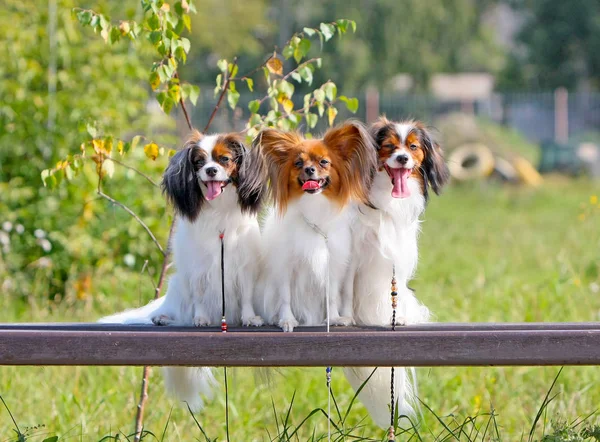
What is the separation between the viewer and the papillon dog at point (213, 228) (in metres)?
3.32

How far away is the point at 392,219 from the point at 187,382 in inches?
46.3

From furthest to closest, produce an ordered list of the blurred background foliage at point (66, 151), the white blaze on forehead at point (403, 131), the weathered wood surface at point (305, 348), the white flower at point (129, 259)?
the blurred background foliage at point (66, 151)
the white flower at point (129, 259)
the white blaze on forehead at point (403, 131)
the weathered wood surface at point (305, 348)

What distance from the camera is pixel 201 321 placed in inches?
138

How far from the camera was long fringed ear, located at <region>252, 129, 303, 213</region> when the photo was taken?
3.31 m

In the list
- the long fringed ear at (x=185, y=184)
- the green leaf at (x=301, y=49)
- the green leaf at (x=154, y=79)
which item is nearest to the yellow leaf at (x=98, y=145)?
the green leaf at (x=154, y=79)

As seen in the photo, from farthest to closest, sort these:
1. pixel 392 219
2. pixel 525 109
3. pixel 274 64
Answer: pixel 525 109 → pixel 274 64 → pixel 392 219

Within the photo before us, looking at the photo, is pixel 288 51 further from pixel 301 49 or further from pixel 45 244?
pixel 45 244

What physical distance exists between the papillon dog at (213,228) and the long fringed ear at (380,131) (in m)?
0.43

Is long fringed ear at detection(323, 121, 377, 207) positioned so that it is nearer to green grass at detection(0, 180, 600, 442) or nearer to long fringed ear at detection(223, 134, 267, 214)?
long fringed ear at detection(223, 134, 267, 214)

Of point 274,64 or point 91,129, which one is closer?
point 91,129

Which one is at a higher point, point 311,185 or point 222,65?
point 222,65

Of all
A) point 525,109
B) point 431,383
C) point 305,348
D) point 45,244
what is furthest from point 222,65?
point 525,109

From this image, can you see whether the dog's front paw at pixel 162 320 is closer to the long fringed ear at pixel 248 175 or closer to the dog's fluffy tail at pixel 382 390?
the long fringed ear at pixel 248 175

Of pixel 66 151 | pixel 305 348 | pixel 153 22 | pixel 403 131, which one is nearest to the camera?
pixel 305 348
